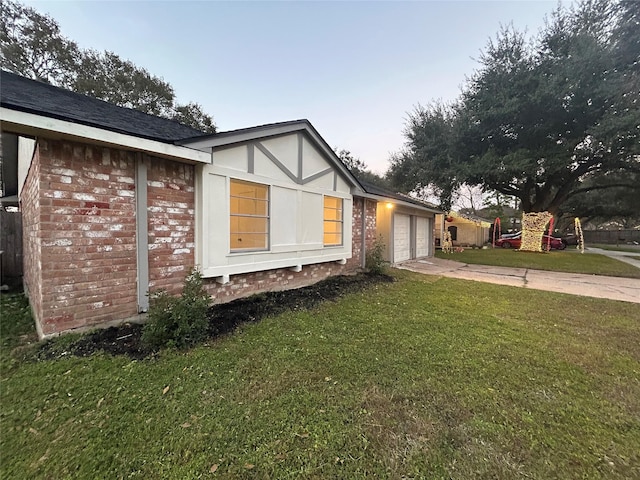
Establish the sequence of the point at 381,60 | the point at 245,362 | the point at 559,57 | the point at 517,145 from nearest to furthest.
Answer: the point at 245,362, the point at 381,60, the point at 559,57, the point at 517,145

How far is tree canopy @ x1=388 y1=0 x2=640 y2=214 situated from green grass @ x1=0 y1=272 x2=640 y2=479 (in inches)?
540

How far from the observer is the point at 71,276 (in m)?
3.21

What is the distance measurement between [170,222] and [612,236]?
1602 inches

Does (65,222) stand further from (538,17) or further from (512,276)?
(538,17)

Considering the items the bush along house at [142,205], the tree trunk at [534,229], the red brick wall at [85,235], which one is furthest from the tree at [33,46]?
the tree trunk at [534,229]

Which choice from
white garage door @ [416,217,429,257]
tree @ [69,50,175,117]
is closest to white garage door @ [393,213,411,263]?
white garage door @ [416,217,429,257]

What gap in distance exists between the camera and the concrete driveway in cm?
634

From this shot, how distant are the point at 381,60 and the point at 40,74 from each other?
17.3 m

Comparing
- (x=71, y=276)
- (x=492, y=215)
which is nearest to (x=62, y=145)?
(x=71, y=276)

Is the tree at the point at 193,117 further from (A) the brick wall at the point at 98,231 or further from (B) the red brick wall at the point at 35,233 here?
(A) the brick wall at the point at 98,231

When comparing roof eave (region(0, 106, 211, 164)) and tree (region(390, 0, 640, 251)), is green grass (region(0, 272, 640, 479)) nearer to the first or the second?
roof eave (region(0, 106, 211, 164))

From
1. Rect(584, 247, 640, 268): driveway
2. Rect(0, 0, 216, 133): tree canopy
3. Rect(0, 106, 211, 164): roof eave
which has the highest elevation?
Rect(0, 0, 216, 133): tree canopy

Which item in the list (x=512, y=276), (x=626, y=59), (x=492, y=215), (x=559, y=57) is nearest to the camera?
(x=512, y=276)

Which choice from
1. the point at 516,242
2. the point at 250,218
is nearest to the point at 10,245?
the point at 250,218
